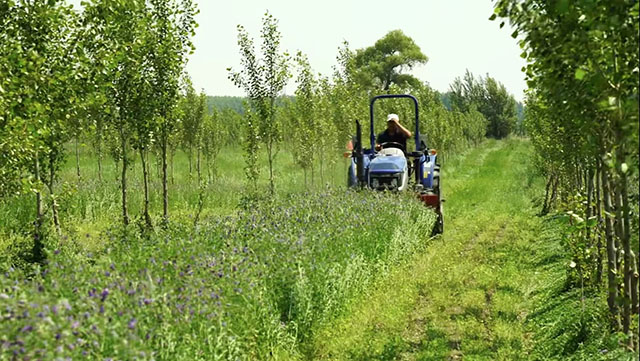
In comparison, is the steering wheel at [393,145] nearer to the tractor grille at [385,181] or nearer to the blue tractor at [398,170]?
the blue tractor at [398,170]

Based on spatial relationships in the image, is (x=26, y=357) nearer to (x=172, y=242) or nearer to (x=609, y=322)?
(x=172, y=242)

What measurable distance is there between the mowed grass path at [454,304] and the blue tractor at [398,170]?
0.97 m

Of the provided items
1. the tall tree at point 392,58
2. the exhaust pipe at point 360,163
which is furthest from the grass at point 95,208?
the tall tree at point 392,58

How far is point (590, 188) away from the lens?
699cm

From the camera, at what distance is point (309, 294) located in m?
5.81

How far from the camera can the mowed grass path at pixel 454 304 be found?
5.74 meters

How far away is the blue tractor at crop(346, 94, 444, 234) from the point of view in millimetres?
10844

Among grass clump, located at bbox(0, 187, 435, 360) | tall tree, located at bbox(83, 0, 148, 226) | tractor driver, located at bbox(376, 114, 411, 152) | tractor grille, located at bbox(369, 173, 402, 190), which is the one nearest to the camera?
grass clump, located at bbox(0, 187, 435, 360)

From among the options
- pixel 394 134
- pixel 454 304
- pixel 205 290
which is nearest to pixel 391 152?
pixel 394 134

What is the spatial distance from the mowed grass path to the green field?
0.02 meters

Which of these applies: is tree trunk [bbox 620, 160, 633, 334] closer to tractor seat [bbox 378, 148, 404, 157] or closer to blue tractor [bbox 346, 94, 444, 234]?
blue tractor [bbox 346, 94, 444, 234]

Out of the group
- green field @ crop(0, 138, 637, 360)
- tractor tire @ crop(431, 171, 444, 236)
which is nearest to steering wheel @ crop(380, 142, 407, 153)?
tractor tire @ crop(431, 171, 444, 236)

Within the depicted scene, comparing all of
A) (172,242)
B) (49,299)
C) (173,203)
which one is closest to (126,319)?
(49,299)

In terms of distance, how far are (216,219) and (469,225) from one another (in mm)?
7080
